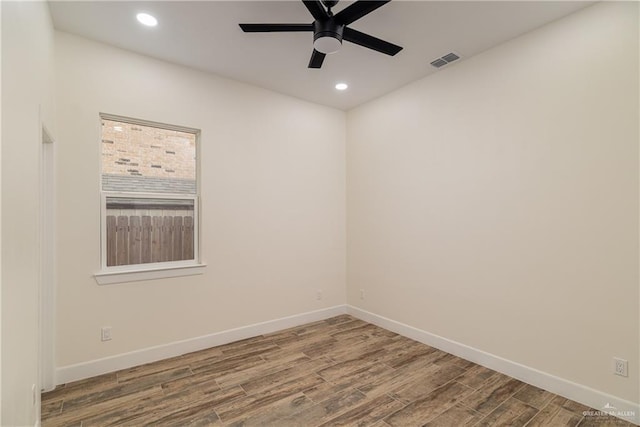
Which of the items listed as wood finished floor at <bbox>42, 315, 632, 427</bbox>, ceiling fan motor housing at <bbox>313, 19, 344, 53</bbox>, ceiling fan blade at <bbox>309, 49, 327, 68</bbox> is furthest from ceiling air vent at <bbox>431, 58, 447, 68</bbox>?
wood finished floor at <bbox>42, 315, 632, 427</bbox>

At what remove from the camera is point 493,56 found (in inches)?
117

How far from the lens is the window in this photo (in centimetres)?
301

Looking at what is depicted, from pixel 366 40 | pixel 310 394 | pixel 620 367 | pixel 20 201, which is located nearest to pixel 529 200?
pixel 620 367

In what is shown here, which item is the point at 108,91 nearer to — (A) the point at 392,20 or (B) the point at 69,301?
(B) the point at 69,301

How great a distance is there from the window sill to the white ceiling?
2.18 m

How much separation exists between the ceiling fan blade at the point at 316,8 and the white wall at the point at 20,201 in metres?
1.52

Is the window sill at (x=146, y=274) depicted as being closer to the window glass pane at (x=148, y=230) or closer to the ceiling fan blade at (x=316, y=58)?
the window glass pane at (x=148, y=230)

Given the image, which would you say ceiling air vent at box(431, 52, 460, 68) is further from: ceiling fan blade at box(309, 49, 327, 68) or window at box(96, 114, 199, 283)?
window at box(96, 114, 199, 283)

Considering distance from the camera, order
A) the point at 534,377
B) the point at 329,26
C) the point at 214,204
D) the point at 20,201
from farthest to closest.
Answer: the point at 214,204 → the point at 534,377 → the point at 329,26 → the point at 20,201

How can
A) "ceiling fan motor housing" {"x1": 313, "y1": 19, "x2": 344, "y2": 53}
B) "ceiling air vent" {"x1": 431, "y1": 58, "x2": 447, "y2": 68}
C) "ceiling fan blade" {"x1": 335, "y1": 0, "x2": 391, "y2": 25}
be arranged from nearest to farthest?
"ceiling fan blade" {"x1": 335, "y1": 0, "x2": 391, "y2": 25} → "ceiling fan motor housing" {"x1": 313, "y1": 19, "x2": 344, "y2": 53} → "ceiling air vent" {"x1": 431, "y1": 58, "x2": 447, "y2": 68}

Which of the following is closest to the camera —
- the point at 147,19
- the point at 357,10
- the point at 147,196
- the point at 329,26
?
the point at 357,10

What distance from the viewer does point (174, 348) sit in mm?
3225

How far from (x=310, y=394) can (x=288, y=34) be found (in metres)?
3.12

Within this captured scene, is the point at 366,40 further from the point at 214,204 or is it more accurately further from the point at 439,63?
the point at 214,204
